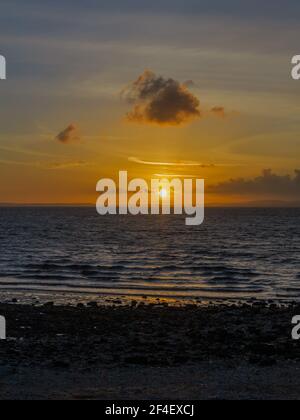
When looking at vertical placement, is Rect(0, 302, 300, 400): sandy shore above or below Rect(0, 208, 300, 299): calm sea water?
below

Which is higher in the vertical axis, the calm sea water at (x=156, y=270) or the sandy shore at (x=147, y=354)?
the calm sea water at (x=156, y=270)

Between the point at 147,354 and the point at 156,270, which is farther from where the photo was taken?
the point at 156,270

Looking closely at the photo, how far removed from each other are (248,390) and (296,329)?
9189 mm

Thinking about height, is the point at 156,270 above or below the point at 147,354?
above

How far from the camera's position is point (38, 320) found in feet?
81.0

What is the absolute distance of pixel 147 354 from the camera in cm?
1889

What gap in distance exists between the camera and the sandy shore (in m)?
15.0

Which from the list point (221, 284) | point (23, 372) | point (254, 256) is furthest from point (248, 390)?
point (254, 256)

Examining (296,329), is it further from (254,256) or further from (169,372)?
(254,256)

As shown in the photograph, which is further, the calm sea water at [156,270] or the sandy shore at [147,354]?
the calm sea water at [156,270]

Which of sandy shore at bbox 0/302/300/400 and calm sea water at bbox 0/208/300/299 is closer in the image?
sandy shore at bbox 0/302/300/400

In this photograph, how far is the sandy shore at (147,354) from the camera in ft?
49.2
